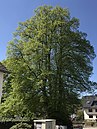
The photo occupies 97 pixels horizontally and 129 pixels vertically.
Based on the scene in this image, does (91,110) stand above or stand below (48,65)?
below

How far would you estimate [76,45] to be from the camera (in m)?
32.2

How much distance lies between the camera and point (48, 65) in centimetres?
3033

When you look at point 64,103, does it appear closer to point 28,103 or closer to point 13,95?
point 28,103

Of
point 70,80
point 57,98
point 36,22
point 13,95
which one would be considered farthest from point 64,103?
point 36,22

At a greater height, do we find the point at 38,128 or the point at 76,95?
the point at 76,95

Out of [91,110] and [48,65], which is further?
[91,110]

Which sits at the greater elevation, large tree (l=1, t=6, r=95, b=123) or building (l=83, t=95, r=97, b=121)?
large tree (l=1, t=6, r=95, b=123)

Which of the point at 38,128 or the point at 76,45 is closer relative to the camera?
the point at 38,128

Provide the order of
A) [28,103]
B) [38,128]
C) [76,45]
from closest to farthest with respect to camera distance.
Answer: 1. [38,128]
2. [28,103]
3. [76,45]

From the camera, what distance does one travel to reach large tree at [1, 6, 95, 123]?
28719mm

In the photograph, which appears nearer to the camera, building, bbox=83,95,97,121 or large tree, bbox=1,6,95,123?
large tree, bbox=1,6,95,123

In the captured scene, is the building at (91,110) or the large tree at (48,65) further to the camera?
the building at (91,110)

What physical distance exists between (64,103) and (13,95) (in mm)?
6390

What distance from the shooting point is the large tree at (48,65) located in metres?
28.7
